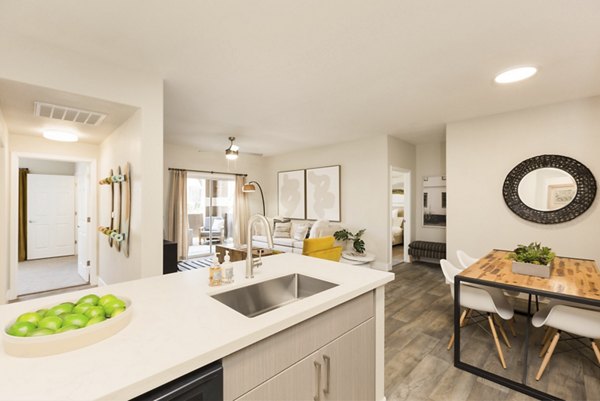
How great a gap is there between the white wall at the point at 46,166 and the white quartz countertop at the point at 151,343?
7056 mm

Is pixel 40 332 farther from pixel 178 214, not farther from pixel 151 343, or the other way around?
pixel 178 214

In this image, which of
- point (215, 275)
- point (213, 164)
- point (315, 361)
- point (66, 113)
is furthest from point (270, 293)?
point (213, 164)

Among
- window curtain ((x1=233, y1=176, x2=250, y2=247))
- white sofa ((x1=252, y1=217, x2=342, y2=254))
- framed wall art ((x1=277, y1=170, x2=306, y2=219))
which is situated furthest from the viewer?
window curtain ((x1=233, y1=176, x2=250, y2=247))

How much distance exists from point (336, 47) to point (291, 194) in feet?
15.9

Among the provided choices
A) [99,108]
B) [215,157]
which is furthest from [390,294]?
[215,157]

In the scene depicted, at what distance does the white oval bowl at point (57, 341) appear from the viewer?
31.3 inches

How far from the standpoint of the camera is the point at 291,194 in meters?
6.86

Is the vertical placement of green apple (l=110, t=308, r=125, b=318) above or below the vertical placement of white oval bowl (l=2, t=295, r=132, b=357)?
above

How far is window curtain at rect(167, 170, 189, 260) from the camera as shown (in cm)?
600

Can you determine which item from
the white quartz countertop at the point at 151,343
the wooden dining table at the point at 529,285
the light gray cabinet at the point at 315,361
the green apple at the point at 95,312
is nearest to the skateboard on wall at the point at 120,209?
the white quartz countertop at the point at 151,343

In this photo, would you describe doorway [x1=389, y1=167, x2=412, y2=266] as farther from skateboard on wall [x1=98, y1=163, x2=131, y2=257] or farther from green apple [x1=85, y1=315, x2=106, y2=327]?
green apple [x1=85, y1=315, x2=106, y2=327]

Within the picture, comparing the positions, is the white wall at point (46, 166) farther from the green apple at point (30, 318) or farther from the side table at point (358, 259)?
the green apple at point (30, 318)

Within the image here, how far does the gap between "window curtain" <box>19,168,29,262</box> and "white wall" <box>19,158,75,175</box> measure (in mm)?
156

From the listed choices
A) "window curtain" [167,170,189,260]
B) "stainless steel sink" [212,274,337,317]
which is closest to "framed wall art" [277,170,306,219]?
"window curtain" [167,170,189,260]
